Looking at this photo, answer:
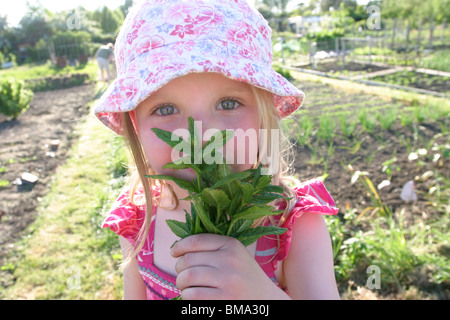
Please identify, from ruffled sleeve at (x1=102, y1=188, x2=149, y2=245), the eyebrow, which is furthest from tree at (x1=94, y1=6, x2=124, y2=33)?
the eyebrow

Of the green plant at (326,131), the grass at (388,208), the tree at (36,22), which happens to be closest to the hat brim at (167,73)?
the grass at (388,208)

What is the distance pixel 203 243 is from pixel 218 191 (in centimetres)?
16

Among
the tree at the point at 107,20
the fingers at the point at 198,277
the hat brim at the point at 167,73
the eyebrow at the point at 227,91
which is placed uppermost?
the tree at the point at 107,20

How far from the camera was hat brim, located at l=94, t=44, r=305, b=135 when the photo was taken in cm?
120

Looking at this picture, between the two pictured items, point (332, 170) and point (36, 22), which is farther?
point (36, 22)

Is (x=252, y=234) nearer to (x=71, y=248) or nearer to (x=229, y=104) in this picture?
(x=229, y=104)

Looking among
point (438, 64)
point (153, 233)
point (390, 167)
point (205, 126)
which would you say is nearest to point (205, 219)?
point (205, 126)

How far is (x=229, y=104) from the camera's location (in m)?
1.31

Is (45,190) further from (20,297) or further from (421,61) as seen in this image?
(421,61)

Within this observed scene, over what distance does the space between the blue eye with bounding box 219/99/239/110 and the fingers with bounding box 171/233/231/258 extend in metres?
0.53

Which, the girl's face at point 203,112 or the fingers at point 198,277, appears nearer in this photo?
the fingers at point 198,277

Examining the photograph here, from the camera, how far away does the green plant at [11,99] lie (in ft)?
32.8

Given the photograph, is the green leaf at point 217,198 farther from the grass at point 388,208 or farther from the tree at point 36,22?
the tree at point 36,22

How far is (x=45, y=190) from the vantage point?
5477 mm
